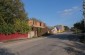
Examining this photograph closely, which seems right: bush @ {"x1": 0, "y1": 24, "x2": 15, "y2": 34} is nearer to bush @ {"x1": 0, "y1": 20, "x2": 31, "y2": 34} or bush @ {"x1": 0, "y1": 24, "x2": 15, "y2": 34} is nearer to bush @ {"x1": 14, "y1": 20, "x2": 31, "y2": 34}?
bush @ {"x1": 0, "y1": 20, "x2": 31, "y2": 34}

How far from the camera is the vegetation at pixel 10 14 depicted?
1672 inches

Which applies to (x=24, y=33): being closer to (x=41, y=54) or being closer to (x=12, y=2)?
(x=12, y=2)

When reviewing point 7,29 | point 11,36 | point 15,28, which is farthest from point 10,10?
point 11,36

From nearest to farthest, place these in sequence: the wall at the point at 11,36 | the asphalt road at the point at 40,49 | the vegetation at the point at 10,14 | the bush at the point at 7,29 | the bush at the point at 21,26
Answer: the asphalt road at the point at 40,49
the wall at the point at 11,36
the bush at the point at 7,29
the vegetation at the point at 10,14
the bush at the point at 21,26

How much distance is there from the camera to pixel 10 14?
44.2 meters

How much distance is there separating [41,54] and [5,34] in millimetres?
26214

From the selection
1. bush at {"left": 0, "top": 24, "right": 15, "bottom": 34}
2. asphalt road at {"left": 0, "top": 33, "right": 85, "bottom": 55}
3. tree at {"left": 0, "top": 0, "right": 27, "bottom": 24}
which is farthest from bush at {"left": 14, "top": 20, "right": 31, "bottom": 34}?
asphalt road at {"left": 0, "top": 33, "right": 85, "bottom": 55}

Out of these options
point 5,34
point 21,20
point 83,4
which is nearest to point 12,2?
point 5,34

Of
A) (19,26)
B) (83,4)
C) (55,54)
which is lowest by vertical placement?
(55,54)

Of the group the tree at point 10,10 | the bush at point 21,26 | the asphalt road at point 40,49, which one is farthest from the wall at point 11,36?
the asphalt road at point 40,49

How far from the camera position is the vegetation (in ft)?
139

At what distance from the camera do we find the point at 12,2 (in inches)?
1745

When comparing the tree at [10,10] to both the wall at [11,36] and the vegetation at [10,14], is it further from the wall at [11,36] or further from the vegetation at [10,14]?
the wall at [11,36]

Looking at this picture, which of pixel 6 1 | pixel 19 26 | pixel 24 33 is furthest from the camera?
pixel 24 33
